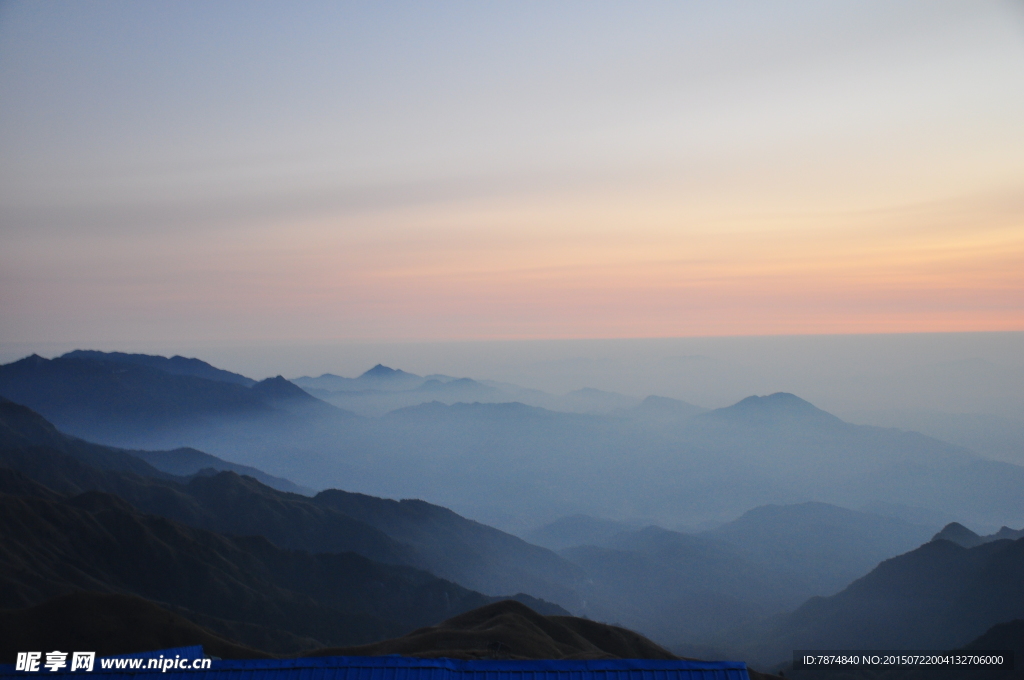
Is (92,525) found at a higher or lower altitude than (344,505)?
lower

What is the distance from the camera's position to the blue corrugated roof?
24656 millimetres

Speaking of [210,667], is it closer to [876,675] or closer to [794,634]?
[876,675]

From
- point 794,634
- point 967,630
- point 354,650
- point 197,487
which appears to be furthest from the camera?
Result: point 197,487

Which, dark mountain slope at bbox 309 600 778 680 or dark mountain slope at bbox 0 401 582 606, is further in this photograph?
dark mountain slope at bbox 0 401 582 606

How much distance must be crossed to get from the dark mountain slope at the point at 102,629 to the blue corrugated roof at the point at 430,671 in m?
40.9

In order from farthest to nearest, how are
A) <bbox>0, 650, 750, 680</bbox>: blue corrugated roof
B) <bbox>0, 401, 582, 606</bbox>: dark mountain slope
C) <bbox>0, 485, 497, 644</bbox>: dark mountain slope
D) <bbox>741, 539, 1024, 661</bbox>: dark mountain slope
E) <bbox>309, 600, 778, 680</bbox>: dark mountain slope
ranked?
<bbox>0, 401, 582, 606</bbox>: dark mountain slope < <bbox>741, 539, 1024, 661</bbox>: dark mountain slope < <bbox>0, 485, 497, 644</bbox>: dark mountain slope < <bbox>309, 600, 778, 680</bbox>: dark mountain slope < <bbox>0, 650, 750, 680</bbox>: blue corrugated roof

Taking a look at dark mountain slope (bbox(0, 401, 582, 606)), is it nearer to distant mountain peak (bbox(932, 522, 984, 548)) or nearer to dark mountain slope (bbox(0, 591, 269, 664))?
dark mountain slope (bbox(0, 591, 269, 664))

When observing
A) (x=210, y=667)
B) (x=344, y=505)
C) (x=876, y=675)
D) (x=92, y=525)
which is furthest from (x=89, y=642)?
(x=344, y=505)

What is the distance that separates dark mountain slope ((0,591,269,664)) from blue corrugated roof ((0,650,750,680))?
40.9m

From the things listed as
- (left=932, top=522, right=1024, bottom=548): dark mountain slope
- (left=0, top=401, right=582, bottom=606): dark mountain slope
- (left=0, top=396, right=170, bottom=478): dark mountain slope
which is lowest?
(left=932, top=522, right=1024, bottom=548): dark mountain slope

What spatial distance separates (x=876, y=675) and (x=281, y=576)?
106640 millimetres

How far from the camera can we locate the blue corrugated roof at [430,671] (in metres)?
24.7

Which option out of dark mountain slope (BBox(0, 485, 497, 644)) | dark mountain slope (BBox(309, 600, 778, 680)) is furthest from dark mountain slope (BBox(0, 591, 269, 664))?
dark mountain slope (BBox(0, 485, 497, 644))

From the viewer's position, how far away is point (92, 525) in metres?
113
